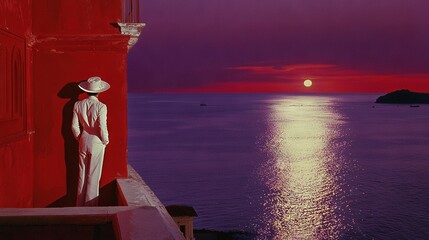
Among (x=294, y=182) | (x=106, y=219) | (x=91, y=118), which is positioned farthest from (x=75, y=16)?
(x=294, y=182)

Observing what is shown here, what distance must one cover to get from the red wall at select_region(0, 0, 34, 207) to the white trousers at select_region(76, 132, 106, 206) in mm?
644

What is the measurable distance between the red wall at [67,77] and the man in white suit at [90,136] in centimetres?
39

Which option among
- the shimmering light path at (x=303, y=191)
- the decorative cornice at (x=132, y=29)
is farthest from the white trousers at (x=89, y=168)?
the shimmering light path at (x=303, y=191)

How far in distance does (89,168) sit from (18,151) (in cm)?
86

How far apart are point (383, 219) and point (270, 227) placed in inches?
275

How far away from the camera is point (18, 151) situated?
6105 millimetres

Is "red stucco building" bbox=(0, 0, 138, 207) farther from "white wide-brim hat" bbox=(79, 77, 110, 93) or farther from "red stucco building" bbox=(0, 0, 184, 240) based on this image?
"white wide-brim hat" bbox=(79, 77, 110, 93)

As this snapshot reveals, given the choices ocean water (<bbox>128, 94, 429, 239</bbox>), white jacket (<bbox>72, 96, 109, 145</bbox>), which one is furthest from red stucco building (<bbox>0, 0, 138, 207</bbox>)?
ocean water (<bbox>128, 94, 429, 239</bbox>)

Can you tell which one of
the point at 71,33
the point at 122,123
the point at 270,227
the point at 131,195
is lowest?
the point at 270,227

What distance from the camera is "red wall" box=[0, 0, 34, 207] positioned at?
5.47 m

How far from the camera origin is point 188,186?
38344 millimetres

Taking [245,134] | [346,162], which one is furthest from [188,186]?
[245,134]

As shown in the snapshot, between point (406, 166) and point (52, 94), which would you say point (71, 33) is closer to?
point (52, 94)

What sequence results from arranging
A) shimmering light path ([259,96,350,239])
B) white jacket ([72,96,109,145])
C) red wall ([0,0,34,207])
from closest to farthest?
red wall ([0,0,34,207]), white jacket ([72,96,109,145]), shimmering light path ([259,96,350,239])
